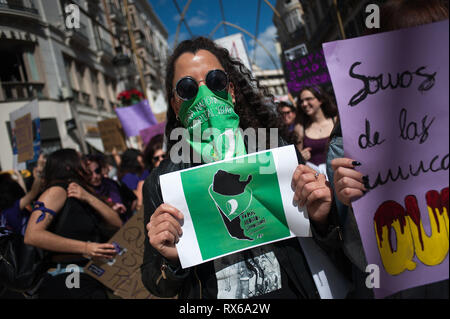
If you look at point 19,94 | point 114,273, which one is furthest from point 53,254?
point 19,94

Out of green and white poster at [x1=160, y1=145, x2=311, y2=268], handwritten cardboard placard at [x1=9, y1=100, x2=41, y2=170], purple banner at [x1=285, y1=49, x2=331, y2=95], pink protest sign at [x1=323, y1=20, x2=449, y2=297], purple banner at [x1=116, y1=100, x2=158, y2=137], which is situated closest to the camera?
pink protest sign at [x1=323, y1=20, x2=449, y2=297]

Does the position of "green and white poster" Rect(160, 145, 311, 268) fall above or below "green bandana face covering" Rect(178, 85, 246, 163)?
below

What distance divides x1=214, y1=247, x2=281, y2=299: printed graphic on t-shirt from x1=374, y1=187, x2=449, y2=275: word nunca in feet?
1.37

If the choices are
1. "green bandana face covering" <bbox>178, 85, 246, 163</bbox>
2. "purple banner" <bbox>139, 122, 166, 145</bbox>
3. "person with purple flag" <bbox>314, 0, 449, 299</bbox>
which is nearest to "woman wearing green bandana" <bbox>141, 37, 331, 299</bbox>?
"green bandana face covering" <bbox>178, 85, 246, 163</bbox>

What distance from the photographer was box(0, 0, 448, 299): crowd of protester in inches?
38.0

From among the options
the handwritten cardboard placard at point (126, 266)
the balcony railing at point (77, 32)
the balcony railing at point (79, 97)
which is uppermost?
the balcony railing at point (79, 97)

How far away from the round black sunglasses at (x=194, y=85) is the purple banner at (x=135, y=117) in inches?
190

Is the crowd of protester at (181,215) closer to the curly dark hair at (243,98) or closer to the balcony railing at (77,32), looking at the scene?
the curly dark hair at (243,98)

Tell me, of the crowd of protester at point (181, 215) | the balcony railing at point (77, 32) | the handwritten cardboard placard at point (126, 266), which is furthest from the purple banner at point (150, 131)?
the balcony railing at point (77, 32)

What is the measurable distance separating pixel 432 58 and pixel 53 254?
236cm

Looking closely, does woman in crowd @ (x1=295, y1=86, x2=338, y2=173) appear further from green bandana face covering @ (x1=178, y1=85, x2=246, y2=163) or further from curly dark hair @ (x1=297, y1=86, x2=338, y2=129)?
green bandana face covering @ (x1=178, y1=85, x2=246, y2=163)

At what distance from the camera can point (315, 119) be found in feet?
11.5

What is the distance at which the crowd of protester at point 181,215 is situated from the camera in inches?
38.0

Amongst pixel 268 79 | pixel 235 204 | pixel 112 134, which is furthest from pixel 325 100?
pixel 268 79
